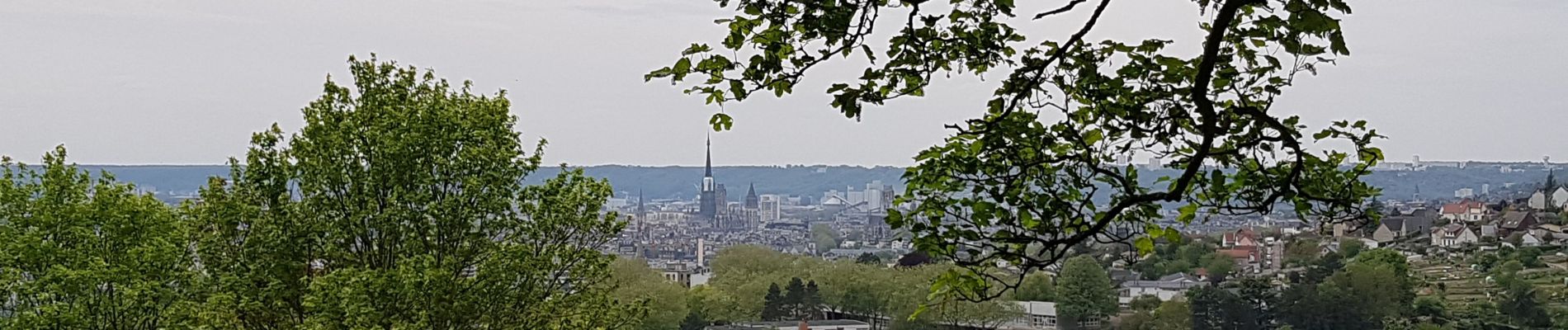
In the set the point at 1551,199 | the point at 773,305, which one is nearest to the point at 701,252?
the point at 773,305

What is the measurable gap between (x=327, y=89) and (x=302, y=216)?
52cm

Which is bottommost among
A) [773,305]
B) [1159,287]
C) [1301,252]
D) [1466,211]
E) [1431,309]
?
[773,305]

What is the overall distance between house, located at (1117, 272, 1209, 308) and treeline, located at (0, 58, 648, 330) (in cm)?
1748

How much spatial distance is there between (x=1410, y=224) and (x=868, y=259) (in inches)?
502

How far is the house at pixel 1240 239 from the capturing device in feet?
73.0

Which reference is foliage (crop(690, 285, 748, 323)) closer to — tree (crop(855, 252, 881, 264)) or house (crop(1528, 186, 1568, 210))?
tree (crop(855, 252, 881, 264))

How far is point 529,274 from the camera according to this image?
5.93m

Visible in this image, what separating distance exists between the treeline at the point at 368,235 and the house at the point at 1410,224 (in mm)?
13551

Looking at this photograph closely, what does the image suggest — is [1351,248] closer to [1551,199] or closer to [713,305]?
[1551,199]

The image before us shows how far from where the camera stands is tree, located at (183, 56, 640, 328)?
5883 mm

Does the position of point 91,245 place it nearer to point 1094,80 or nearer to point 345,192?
point 345,192

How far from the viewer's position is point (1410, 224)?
58.4ft

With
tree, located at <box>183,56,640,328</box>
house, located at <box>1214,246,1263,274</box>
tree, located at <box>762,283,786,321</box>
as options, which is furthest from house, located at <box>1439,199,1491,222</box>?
tree, located at <box>183,56,640,328</box>

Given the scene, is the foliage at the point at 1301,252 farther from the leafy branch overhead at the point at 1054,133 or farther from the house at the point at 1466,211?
the leafy branch overhead at the point at 1054,133
